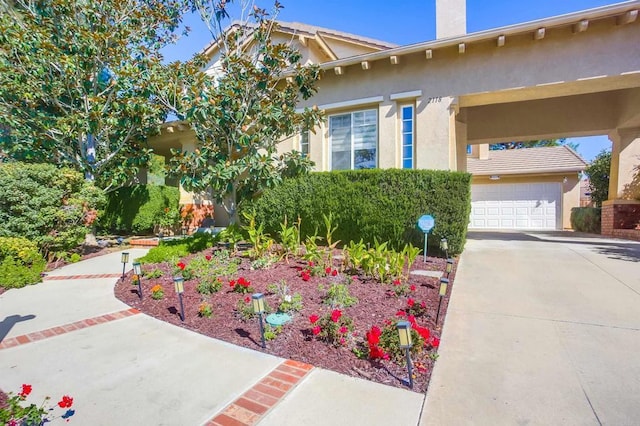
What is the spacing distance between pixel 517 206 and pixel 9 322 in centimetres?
1859

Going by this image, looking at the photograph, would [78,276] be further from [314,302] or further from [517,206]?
[517,206]

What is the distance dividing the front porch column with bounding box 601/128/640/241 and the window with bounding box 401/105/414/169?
7778mm

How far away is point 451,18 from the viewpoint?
30.4 ft

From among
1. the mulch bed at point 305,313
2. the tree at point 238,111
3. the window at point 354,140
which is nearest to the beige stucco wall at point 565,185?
the window at point 354,140

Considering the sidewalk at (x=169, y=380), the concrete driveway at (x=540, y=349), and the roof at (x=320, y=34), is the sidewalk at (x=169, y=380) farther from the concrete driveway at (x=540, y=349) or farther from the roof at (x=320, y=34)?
the roof at (x=320, y=34)

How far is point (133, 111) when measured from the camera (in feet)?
31.5

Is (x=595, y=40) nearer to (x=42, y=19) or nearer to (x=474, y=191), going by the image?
(x=474, y=191)

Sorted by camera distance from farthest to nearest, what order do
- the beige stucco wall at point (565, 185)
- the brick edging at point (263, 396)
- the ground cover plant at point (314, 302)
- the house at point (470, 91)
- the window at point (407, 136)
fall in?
the beige stucco wall at point (565, 185) < the window at point (407, 136) < the house at point (470, 91) < the ground cover plant at point (314, 302) < the brick edging at point (263, 396)

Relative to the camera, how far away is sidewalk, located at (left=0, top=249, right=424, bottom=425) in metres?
2.47

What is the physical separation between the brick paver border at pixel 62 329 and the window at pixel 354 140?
725 cm

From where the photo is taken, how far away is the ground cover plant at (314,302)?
3285mm

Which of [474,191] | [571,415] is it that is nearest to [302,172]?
[571,415]

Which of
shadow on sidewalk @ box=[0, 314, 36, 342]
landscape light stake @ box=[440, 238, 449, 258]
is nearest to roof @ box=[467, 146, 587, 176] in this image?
landscape light stake @ box=[440, 238, 449, 258]

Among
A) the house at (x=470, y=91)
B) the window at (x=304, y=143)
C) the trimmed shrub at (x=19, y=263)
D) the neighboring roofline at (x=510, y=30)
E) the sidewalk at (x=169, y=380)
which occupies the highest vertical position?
the neighboring roofline at (x=510, y=30)
